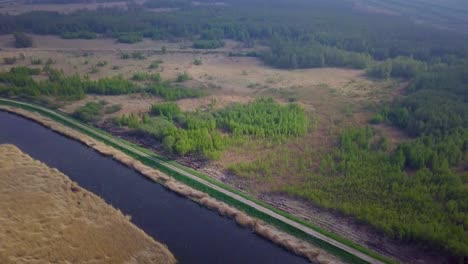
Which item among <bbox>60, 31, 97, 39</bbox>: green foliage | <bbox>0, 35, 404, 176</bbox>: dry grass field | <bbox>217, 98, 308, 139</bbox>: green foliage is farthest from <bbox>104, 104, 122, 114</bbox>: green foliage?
<bbox>60, 31, 97, 39</bbox>: green foliage

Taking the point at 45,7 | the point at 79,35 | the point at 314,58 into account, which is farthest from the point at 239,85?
the point at 45,7

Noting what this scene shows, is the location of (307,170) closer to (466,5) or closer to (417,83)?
(417,83)

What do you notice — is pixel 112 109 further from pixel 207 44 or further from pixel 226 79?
pixel 207 44

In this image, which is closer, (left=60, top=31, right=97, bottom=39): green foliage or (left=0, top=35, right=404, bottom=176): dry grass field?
(left=0, top=35, right=404, bottom=176): dry grass field

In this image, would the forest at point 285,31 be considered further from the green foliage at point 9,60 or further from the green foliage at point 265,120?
the green foliage at point 265,120

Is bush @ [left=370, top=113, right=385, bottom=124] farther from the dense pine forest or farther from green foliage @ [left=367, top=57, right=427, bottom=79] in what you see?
green foliage @ [left=367, top=57, right=427, bottom=79]

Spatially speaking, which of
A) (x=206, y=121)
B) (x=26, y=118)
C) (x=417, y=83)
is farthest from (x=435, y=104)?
(x=26, y=118)
